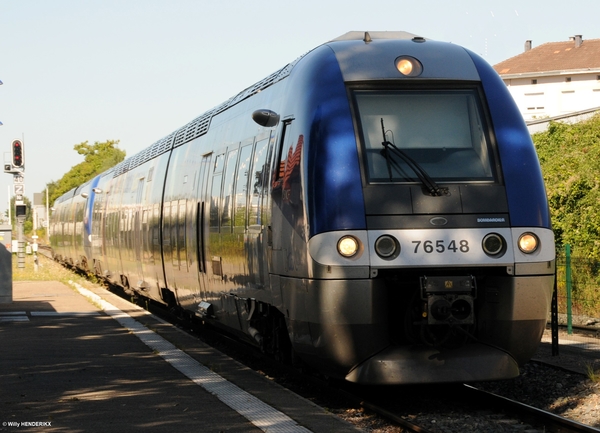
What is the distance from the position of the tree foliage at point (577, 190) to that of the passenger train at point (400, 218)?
13.5m

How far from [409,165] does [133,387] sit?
3609 millimetres

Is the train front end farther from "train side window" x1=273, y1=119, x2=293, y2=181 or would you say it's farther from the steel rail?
"train side window" x1=273, y1=119, x2=293, y2=181

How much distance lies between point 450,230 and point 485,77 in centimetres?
169

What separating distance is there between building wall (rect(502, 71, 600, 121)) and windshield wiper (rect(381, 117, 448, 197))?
68106 mm

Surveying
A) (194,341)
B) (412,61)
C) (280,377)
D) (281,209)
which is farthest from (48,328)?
(412,61)

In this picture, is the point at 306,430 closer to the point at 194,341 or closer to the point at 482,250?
the point at 482,250

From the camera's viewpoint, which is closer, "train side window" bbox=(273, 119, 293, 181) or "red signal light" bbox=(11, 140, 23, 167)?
"train side window" bbox=(273, 119, 293, 181)

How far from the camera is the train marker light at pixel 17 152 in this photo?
27.3 m

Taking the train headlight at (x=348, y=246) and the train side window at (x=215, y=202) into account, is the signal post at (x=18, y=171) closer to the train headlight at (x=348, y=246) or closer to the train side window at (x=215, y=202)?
the train side window at (x=215, y=202)

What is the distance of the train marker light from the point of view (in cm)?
2731

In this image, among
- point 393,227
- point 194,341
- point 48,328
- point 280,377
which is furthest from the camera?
point 48,328

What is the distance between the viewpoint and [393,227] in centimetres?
785

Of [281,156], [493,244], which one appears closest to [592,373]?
[493,244]

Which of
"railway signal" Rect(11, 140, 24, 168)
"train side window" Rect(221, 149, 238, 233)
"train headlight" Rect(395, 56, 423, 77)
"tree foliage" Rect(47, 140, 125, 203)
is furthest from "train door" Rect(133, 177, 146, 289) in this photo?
"tree foliage" Rect(47, 140, 125, 203)
